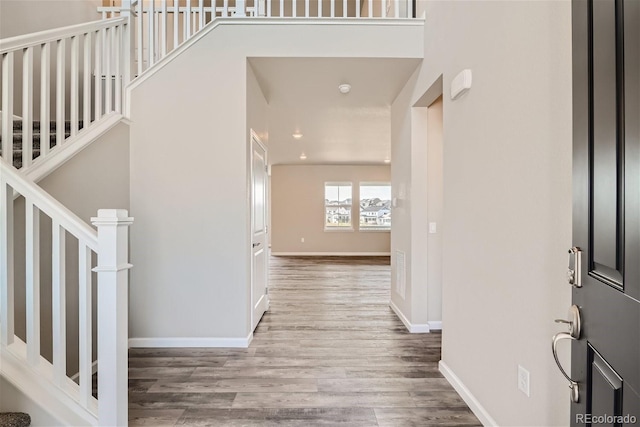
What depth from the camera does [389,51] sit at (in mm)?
3027

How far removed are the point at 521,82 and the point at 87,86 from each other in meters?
2.95

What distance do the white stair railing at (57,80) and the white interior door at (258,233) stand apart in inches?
50.7

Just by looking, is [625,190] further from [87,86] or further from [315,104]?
[315,104]

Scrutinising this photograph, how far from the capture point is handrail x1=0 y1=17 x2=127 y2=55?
2.02 m

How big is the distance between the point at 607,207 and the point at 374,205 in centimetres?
910

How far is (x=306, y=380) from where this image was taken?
2.49 meters

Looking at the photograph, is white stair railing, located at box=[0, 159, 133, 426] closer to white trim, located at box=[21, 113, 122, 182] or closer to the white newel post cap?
the white newel post cap

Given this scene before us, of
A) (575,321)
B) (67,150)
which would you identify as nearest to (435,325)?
(575,321)

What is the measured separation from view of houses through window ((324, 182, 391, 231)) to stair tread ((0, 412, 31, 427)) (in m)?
8.48

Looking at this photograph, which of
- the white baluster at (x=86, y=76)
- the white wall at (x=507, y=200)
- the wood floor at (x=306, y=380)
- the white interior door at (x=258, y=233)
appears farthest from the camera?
the white interior door at (x=258, y=233)

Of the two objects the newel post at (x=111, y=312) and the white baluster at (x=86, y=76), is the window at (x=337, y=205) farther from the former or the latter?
the newel post at (x=111, y=312)

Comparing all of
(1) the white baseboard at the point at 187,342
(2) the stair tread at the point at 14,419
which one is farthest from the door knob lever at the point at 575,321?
(1) the white baseboard at the point at 187,342

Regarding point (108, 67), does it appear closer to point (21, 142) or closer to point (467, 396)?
point (21, 142)

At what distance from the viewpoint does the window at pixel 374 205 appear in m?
9.78
